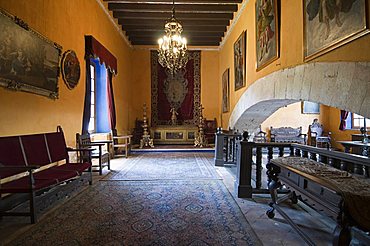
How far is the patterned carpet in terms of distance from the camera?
252 centimetres

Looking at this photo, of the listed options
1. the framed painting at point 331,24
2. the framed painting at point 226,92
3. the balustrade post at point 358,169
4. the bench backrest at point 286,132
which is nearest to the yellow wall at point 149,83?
the framed painting at point 226,92

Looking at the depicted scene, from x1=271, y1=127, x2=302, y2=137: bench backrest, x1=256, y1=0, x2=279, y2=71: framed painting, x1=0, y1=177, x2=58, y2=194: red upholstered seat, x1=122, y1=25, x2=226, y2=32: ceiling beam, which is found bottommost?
x1=0, y1=177, x2=58, y2=194: red upholstered seat

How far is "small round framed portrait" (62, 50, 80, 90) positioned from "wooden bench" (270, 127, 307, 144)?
7.16 meters

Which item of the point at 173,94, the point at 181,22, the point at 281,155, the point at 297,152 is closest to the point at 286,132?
the point at 173,94

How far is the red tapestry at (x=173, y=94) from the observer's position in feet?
37.4

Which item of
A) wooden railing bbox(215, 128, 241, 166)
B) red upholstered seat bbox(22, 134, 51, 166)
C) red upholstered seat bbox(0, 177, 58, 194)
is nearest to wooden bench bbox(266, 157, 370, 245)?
red upholstered seat bbox(0, 177, 58, 194)

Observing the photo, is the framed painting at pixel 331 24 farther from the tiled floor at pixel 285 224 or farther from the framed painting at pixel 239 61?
the framed painting at pixel 239 61

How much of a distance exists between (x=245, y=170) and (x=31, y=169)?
2758 mm

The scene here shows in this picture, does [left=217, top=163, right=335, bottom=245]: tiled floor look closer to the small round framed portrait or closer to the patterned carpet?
the patterned carpet

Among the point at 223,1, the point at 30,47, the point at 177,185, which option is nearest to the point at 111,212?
the point at 177,185

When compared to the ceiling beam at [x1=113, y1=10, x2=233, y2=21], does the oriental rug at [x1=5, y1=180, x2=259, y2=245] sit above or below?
below

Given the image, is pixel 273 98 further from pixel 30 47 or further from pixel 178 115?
pixel 178 115

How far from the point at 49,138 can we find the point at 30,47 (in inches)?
54.6

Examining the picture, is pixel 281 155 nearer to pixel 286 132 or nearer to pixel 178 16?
pixel 178 16
